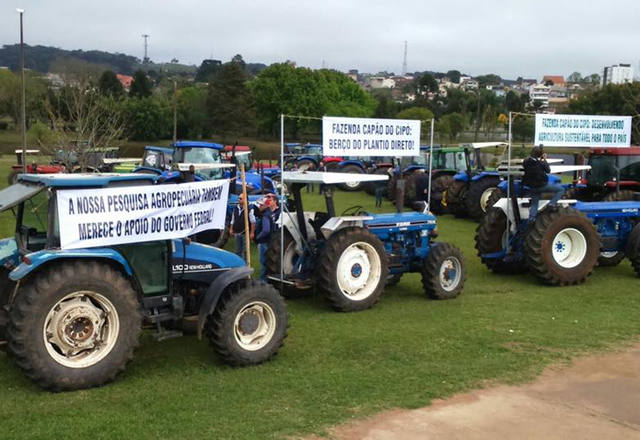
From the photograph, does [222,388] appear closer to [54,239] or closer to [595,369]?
[54,239]

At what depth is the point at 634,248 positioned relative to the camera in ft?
37.3

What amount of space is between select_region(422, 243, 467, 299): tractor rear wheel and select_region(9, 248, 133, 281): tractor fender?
4942 mm

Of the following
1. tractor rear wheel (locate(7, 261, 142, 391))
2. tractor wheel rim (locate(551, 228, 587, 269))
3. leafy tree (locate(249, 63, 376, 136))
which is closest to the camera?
tractor rear wheel (locate(7, 261, 142, 391))

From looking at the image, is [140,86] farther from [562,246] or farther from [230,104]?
[562,246]

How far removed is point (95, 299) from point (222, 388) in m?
1.37

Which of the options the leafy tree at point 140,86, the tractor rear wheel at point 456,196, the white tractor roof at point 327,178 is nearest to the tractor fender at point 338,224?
the white tractor roof at point 327,178

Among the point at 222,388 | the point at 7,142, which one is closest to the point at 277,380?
the point at 222,388

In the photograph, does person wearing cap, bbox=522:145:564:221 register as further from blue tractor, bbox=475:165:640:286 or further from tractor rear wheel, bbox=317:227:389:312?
tractor rear wheel, bbox=317:227:389:312

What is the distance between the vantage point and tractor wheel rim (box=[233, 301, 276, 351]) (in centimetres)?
674

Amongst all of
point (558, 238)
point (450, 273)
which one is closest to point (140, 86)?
point (558, 238)

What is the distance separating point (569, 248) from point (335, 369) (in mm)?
5910

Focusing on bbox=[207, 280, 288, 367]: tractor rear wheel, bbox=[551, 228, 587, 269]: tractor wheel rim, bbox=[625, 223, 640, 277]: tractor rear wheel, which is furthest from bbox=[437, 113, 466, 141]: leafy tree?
bbox=[207, 280, 288, 367]: tractor rear wheel

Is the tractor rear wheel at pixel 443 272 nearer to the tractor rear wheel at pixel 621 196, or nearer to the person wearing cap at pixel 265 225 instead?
the person wearing cap at pixel 265 225

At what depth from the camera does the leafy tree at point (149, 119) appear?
2292 inches
